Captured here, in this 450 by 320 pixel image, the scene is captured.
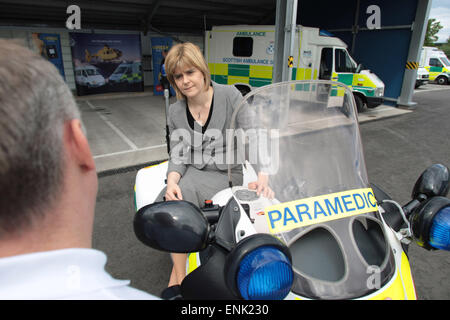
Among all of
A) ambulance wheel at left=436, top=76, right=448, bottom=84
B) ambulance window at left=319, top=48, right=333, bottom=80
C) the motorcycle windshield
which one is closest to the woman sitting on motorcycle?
the motorcycle windshield

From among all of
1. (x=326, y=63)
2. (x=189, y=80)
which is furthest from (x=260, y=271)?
(x=326, y=63)

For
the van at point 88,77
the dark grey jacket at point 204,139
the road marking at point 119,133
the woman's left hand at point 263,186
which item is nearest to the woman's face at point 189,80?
the dark grey jacket at point 204,139

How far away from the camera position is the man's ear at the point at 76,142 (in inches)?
22.8

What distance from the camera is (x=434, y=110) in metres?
10.8

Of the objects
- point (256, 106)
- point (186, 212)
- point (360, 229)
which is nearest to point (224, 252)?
Result: point (186, 212)

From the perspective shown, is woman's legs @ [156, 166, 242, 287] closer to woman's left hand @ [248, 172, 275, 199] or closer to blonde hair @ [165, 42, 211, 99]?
woman's left hand @ [248, 172, 275, 199]

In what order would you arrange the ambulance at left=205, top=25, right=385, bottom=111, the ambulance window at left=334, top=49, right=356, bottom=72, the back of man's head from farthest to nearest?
the ambulance window at left=334, top=49, right=356, bottom=72 → the ambulance at left=205, top=25, right=385, bottom=111 → the back of man's head

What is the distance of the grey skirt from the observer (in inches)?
75.2

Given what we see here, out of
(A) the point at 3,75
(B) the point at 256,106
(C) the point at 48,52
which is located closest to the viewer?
(A) the point at 3,75

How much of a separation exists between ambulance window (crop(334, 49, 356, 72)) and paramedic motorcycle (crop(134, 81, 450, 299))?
8.32 meters

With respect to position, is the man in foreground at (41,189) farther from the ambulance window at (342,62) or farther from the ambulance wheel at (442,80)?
the ambulance wheel at (442,80)

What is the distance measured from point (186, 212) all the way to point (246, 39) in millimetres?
9126

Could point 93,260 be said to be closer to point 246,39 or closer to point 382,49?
point 246,39

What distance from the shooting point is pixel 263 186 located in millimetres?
1299
